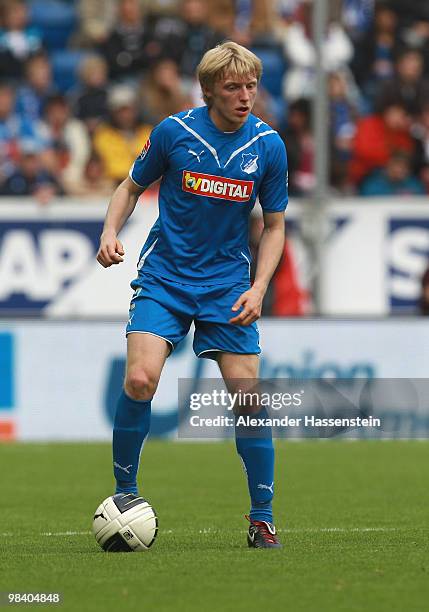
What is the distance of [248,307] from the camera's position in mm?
6594

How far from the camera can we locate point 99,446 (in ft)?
42.7

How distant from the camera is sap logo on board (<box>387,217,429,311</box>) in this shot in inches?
609

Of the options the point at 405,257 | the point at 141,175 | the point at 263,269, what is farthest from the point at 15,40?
the point at 263,269

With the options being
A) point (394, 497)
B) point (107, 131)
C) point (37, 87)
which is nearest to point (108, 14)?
point (37, 87)

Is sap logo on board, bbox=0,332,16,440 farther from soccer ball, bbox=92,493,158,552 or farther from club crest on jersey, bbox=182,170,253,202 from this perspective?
club crest on jersey, bbox=182,170,253,202

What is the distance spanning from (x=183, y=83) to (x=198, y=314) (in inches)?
414

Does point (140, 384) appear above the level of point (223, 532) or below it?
above

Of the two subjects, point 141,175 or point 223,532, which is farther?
point 223,532

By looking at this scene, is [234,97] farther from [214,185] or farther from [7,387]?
[7,387]

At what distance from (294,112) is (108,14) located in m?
4.07

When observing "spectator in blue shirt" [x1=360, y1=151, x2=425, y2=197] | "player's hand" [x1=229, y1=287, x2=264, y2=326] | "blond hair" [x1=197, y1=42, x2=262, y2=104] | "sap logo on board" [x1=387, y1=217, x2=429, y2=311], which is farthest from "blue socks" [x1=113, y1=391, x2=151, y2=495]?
"spectator in blue shirt" [x1=360, y1=151, x2=425, y2=197]

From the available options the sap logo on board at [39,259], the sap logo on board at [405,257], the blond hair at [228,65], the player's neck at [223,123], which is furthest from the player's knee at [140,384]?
the sap logo on board at [405,257]

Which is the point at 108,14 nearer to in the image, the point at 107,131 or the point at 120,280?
the point at 107,131

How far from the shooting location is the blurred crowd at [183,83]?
1590cm
